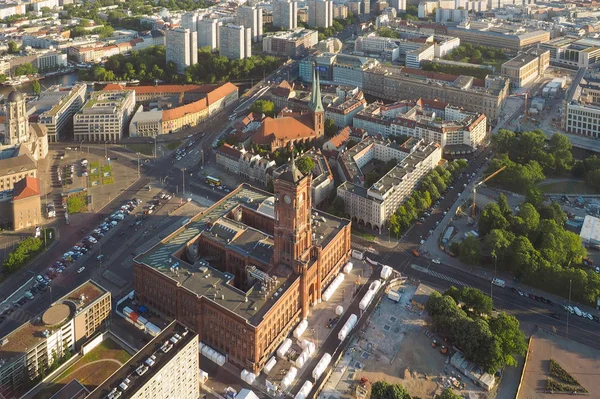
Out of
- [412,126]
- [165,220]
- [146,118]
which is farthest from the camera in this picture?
[146,118]

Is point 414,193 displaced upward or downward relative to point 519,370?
upward

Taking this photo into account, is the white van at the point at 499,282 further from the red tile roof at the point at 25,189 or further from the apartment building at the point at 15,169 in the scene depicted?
the apartment building at the point at 15,169

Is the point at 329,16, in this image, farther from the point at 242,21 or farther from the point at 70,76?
the point at 70,76

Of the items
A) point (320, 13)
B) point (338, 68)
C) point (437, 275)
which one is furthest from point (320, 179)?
point (320, 13)

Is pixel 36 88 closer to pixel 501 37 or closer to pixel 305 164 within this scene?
pixel 305 164

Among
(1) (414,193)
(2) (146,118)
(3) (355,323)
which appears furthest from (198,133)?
(3) (355,323)

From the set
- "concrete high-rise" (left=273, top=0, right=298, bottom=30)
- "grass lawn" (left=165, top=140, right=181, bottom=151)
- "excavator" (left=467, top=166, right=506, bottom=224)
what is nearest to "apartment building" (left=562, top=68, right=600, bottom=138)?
"excavator" (left=467, top=166, right=506, bottom=224)

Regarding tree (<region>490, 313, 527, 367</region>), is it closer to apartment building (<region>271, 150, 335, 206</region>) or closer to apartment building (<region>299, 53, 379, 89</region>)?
apartment building (<region>271, 150, 335, 206</region>)

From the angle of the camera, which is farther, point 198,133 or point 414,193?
point 198,133
